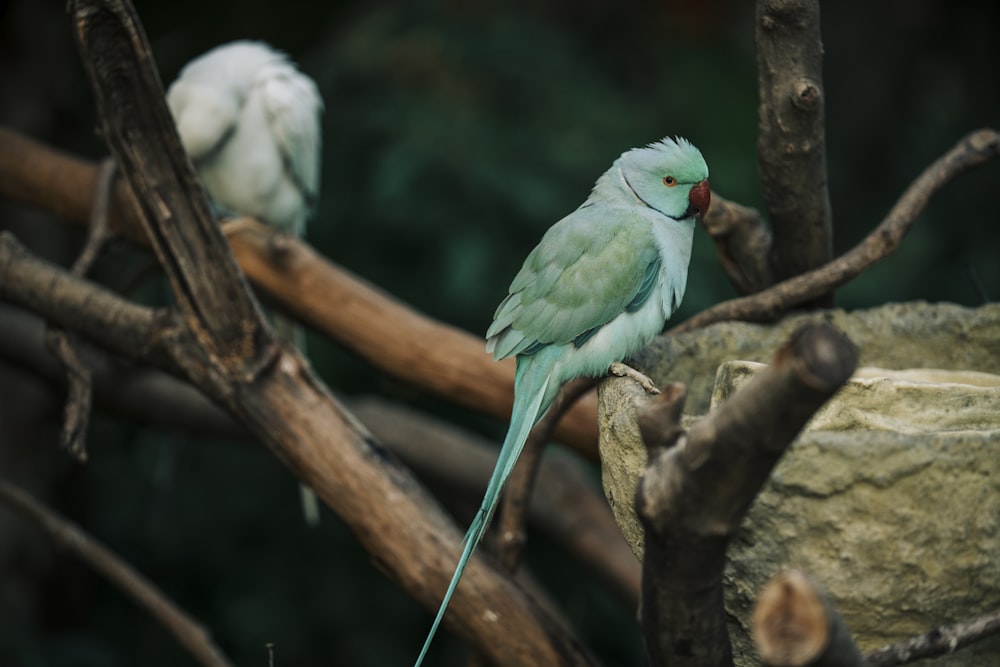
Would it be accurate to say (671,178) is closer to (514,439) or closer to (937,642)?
(514,439)

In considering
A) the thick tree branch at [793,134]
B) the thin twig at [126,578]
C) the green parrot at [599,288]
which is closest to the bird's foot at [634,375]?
the green parrot at [599,288]

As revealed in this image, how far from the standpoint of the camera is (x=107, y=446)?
367 centimetres

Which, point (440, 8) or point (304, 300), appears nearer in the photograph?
point (304, 300)

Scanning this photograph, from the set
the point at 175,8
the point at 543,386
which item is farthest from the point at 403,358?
the point at 175,8

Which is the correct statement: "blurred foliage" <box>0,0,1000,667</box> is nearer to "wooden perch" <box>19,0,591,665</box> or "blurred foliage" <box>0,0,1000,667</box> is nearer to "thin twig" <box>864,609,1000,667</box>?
"wooden perch" <box>19,0,591,665</box>

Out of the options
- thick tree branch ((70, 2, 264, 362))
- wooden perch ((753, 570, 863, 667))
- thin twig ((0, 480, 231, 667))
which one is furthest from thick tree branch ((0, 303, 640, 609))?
wooden perch ((753, 570, 863, 667))

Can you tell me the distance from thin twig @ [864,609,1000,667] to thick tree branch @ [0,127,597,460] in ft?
3.64

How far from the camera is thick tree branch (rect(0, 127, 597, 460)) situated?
7.72 ft

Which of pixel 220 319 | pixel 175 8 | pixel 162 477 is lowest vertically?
pixel 162 477

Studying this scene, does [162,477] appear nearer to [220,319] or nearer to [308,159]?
[308,159]

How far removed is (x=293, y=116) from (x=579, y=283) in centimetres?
142

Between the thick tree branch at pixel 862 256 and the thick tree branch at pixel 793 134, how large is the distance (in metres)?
0.07

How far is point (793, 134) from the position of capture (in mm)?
1864

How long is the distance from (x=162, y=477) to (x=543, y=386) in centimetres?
194
